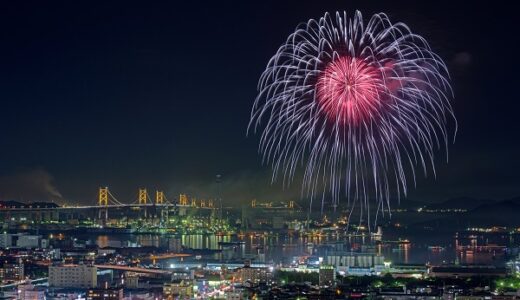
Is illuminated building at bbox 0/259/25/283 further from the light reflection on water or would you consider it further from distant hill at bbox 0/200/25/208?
distant hill at bbox 0/200/25/208

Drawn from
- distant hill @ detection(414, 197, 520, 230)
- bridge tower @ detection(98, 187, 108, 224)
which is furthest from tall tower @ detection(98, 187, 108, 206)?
distant hill @ detection(414, 197, 520, 230)

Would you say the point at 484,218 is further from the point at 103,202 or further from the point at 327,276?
the point at 327,276

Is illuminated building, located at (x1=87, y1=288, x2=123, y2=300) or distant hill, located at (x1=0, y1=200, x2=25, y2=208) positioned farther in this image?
distant hill, located at (x1=0, y1=200, x2=25, y2=208)

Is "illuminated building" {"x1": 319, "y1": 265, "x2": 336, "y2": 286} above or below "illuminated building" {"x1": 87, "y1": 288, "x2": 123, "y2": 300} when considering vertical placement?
above

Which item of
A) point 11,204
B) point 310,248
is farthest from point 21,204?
point 310,248

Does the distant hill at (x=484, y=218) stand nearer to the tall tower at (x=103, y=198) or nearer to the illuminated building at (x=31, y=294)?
the tall tower at (x=103, y=198)

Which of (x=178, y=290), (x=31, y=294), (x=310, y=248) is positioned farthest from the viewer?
(x=310, y=248)

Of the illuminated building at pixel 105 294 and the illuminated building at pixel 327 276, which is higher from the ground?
the illuminated building at pixel 327 276

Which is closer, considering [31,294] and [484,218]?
[31,294]

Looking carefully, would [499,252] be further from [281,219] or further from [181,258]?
[281,219]

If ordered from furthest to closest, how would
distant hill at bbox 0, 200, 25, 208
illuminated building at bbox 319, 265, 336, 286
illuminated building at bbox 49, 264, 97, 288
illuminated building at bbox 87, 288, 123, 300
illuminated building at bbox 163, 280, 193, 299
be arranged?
distant hill at bbox 0, 200, 25, 208, illuminated building at bbox 49, 264, 97, 288, illuminated building at bbox 319, 265, 336, 286, illuminated building at bbox 163, 280, 193, 299, illuminated building at bbox 87, 288, 123, 300

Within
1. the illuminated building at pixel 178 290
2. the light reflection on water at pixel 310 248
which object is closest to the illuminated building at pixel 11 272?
the illuminated building at pixel 178 290
